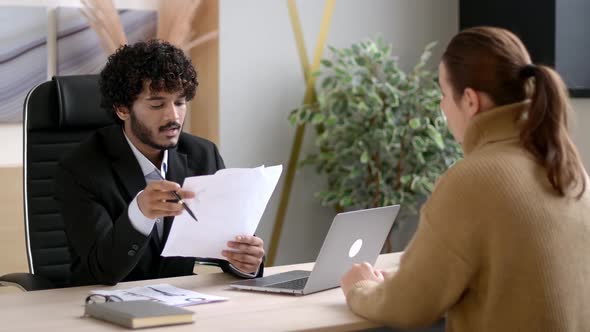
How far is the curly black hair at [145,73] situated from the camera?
2762 millimetres

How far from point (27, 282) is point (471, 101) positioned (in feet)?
4.69

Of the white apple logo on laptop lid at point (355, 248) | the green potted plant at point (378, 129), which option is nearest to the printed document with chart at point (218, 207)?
the white apple logo on laptop lid at point (355, 248)

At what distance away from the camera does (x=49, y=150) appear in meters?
3.05

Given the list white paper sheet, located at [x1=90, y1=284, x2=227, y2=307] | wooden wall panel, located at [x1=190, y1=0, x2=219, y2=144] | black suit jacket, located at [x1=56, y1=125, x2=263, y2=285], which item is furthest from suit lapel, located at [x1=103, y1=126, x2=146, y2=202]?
wooden wall panel, located at [x1=190, y1=0, x2=219, y2=144]

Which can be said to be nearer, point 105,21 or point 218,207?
point 218,207

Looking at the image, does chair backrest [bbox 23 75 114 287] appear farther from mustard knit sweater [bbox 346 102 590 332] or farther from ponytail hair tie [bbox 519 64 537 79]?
ponytail hair tie [bbox 519 64 537 79]

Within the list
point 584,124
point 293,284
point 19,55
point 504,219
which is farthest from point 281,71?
point 504,219

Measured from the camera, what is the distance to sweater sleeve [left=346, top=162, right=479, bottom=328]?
187cm

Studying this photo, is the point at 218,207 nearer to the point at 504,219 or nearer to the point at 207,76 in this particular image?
the point at 504,219

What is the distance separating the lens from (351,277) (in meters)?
2.25

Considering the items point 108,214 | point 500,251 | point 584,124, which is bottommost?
point 584,124

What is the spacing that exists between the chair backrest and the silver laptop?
2.61 feet

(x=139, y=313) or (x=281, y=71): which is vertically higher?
(x=281, y=71)

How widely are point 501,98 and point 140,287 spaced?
105cm
